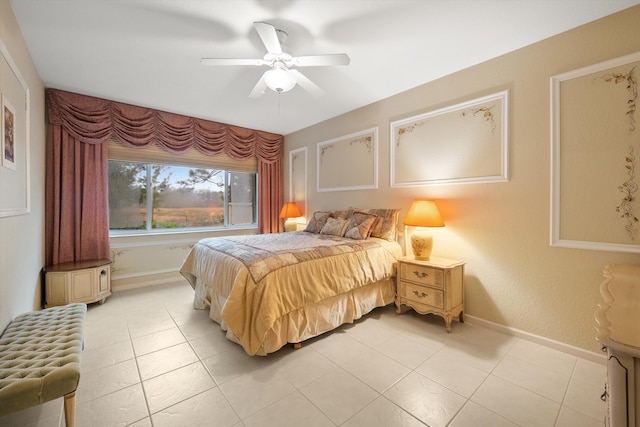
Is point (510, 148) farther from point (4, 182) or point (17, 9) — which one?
point (17, 9)

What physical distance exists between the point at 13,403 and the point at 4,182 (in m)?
1.31

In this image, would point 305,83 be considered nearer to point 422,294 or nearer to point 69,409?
point 422,294

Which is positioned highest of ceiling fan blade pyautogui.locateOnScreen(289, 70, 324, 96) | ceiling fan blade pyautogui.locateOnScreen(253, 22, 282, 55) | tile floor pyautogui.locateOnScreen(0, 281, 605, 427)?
ceiling fan blade pyautogui.locateOnScreen(253, 22, 282, 55)

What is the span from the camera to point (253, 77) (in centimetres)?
277

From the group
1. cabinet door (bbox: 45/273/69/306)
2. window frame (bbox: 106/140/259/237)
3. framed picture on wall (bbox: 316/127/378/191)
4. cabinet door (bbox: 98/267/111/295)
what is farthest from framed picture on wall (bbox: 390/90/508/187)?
cabinet door (bbox: 45/273/69/306)

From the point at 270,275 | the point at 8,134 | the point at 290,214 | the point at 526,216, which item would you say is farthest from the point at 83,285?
the point at 526,216

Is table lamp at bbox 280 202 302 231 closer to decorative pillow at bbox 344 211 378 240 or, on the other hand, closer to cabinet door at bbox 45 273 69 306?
decorative pillow at bbox 344 211 378 240

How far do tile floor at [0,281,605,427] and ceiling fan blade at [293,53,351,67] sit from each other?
2.26 m

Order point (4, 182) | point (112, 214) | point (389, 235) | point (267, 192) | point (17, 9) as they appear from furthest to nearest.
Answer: point (267, 192) < point (112, 214) < point (389, 235) < point (17, 9) < point (4, 182)

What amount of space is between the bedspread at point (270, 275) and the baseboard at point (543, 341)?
0.90 meters

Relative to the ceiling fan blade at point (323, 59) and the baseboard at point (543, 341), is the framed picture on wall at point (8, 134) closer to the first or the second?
the ceiling fan blade at point (323, 59)

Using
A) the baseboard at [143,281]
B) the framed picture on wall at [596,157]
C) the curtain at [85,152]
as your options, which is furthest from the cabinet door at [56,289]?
the framed picture on wall at [596,157]

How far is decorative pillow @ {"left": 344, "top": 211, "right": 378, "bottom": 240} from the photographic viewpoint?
3.08 metres

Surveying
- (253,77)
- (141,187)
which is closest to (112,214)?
(141,187)
